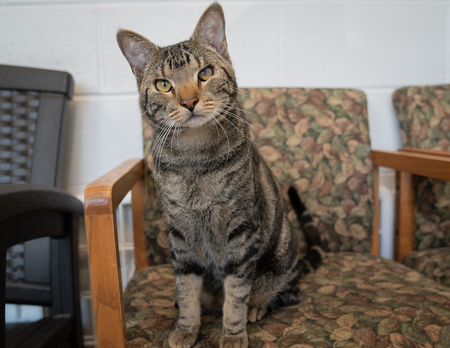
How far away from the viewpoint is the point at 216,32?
846 mm

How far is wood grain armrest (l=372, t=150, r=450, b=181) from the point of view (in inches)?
Answer: 38.2

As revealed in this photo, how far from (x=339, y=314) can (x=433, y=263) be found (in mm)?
527

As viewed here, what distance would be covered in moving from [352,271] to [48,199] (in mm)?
1015

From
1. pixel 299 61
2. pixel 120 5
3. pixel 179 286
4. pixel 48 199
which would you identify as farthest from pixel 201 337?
pixel 120 5

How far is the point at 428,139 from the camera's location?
4.37 feet

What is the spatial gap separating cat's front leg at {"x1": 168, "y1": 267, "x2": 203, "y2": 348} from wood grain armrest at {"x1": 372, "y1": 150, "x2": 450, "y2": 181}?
2.72 feet

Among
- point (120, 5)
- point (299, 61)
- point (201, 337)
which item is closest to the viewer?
point (201, 337)

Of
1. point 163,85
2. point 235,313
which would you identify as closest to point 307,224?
point 235,313

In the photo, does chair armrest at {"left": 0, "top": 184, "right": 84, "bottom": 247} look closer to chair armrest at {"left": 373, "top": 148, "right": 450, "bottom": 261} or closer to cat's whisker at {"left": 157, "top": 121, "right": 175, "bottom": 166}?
cat's whisker at {"left": 157, "top": 121, "right": 175, "bottom": 166}

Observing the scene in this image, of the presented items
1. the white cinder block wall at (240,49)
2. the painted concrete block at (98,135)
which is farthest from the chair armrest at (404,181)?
the painted concrete block at (98,135)

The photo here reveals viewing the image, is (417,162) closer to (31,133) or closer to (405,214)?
(405,214)

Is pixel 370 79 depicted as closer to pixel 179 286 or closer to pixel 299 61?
pixel 299 61

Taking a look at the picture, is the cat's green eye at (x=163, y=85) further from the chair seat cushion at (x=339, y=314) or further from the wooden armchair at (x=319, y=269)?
the chair seat cushion at (x=339, y=314)

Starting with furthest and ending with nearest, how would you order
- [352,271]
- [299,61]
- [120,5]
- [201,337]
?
[299,61] → [120,5] → [352,271] → [201,337]
